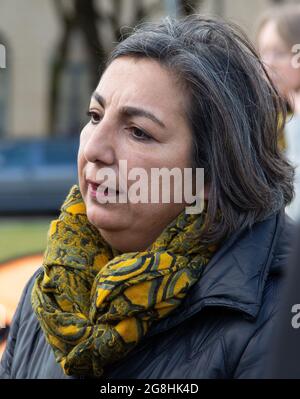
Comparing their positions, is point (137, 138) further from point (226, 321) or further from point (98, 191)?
point (226, 321)

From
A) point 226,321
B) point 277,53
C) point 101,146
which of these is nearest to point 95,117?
point 101,146

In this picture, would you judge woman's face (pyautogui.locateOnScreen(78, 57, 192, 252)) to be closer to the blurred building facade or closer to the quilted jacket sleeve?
the quilted jacket sleeve

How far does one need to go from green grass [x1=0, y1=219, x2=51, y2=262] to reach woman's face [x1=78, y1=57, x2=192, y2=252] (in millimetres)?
5210

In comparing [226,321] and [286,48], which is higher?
[286,48]

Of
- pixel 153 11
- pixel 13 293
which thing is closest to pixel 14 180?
pixel 13 293

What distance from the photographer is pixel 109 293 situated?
2.17 meters

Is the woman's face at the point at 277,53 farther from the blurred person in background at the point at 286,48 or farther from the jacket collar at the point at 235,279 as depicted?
the jacket collar at the point at 235,279

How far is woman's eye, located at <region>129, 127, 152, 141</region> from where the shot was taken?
88.7 inches

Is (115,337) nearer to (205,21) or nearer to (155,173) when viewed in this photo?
(155,173)

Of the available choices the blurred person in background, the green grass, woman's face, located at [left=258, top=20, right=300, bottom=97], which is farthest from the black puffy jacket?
the green grass

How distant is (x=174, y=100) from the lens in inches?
88.3

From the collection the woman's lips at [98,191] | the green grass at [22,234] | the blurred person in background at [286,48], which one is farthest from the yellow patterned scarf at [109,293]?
the green grass at [22,234]

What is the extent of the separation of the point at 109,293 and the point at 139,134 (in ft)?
1.31

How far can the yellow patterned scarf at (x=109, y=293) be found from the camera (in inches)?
84.8
